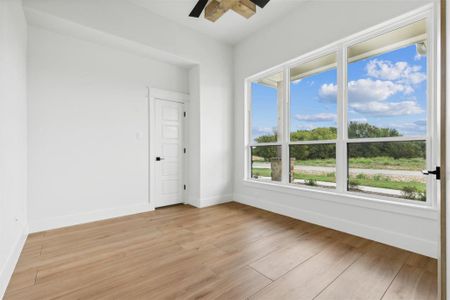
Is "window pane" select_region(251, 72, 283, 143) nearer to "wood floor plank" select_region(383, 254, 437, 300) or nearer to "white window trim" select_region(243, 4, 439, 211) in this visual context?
"white window trim" select_region(243, 4, 439, 211)

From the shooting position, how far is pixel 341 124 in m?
2.98

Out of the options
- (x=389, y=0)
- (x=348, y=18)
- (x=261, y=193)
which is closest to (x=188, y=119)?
(x=261, y=193)

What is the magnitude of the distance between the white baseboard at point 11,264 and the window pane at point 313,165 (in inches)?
139

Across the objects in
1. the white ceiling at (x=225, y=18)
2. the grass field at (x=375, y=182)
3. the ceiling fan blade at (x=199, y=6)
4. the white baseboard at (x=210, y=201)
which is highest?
the white ceiling at (x=225, y=18)

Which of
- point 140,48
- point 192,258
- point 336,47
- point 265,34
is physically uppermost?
point 265,34

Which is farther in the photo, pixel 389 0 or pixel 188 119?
pixel 188 119

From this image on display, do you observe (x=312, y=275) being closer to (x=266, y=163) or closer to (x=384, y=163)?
(x=384, y=163)

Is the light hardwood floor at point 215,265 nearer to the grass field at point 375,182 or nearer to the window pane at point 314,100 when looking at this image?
the grass field at point 375,182

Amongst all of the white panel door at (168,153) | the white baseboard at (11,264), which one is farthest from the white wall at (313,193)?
the white baseboard at (11,264)

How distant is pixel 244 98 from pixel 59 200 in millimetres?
3563

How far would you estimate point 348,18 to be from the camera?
2.81 m

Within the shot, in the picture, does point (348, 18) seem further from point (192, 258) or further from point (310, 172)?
point (192, 258)

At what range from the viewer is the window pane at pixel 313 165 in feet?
10.3

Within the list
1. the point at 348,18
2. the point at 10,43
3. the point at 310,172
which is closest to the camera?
the point at 10,43
